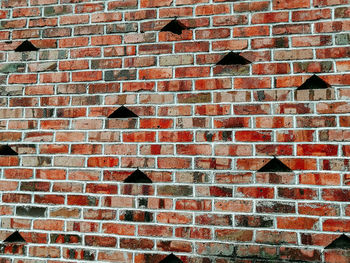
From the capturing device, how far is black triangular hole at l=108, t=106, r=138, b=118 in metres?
1.52

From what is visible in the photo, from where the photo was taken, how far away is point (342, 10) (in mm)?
1434

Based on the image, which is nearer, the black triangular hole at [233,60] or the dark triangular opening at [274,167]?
the dark triangular opening at [274,167]

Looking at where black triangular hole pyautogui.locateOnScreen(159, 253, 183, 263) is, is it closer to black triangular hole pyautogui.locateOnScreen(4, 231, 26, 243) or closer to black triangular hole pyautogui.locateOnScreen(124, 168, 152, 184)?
black triangular hole pyautogui.locateOnScreen(124, 168, 152, 184)

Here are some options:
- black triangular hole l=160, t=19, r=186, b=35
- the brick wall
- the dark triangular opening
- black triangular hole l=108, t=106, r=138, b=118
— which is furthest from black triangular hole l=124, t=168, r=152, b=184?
black triangular hole l=160, t=19, r=186, b=35

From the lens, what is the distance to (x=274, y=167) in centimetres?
139

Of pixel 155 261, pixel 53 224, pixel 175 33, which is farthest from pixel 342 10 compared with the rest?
pixel 53 224

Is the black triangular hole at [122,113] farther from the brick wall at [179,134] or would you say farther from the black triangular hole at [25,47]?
the black triangular hole at [25,47]

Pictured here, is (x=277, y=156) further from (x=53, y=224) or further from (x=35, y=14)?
(x=35, y=14)

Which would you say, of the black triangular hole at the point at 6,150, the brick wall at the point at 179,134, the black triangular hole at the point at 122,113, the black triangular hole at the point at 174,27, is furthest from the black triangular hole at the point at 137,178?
the black triangular hole at the point at 174,27

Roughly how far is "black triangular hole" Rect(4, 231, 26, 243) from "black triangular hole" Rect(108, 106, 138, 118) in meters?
0.83

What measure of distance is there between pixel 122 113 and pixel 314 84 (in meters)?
1.04

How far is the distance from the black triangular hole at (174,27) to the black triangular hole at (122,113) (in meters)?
0.51

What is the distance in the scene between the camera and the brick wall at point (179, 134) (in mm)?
1363

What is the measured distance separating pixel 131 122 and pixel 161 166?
0.97ft
